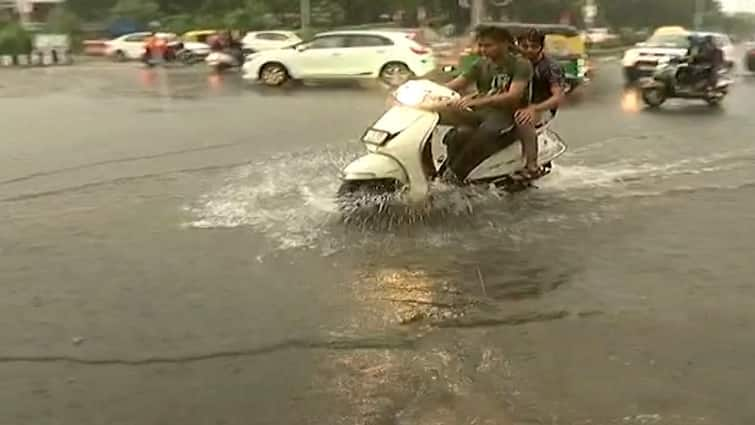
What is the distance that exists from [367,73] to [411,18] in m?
29.1

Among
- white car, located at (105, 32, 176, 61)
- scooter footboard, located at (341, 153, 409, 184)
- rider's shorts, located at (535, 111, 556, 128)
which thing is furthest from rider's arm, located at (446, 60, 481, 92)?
white car, located at (105, 32, 176, 61)

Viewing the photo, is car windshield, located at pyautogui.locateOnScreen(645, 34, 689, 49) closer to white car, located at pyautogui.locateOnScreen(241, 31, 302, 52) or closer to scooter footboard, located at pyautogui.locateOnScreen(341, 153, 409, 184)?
white car, located at pyautogui.locateOnScreen(241, 31, 302, 52)

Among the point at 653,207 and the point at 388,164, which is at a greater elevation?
the point at 388,164

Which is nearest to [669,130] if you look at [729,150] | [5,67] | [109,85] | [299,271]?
[729,150]

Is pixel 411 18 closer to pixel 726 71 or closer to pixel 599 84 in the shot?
pixel 599 84

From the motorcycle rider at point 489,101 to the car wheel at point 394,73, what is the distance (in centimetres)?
Result: 1501

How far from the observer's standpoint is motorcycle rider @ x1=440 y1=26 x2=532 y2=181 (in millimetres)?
7934

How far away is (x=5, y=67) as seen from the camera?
114 ft

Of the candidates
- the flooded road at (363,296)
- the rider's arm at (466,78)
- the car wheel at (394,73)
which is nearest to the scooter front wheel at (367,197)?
the flooded road at (363,296)

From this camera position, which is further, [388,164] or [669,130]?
[669,130]

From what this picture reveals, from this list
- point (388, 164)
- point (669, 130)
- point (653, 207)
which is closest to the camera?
point (388, 164)

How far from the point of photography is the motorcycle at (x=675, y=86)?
17453mm

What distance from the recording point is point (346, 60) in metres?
23.6

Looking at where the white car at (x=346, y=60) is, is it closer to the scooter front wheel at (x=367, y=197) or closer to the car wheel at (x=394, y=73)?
the car wheel at (x=394, y=73)
